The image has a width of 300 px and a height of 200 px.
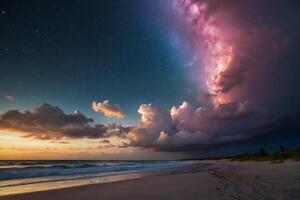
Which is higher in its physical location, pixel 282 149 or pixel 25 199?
pixel 282 149

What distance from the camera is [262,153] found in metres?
64.1

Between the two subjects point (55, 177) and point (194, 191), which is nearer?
point (194, 191)

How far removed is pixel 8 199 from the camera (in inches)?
402

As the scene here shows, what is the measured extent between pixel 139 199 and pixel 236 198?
321cm

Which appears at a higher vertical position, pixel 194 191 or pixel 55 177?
pixel 55 177

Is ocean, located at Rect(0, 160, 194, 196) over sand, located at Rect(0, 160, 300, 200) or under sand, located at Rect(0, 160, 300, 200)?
over

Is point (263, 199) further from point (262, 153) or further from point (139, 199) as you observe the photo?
point (262, 153)

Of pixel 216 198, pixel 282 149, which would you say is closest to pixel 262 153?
pixel 282 149

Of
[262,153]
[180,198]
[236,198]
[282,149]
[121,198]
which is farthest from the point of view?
[262,153]

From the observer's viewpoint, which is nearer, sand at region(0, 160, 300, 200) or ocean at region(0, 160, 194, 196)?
sand at region(0, 160, 300, 200)

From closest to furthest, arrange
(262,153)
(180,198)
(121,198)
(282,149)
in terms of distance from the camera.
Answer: (180,198) → (121,198) → (282,149) → (262,153)

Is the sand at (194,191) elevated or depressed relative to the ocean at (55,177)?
depressed

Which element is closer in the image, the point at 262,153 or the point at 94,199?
the point at 94,199

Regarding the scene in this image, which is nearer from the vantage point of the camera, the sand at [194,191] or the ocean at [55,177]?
the sand at [194,191]
